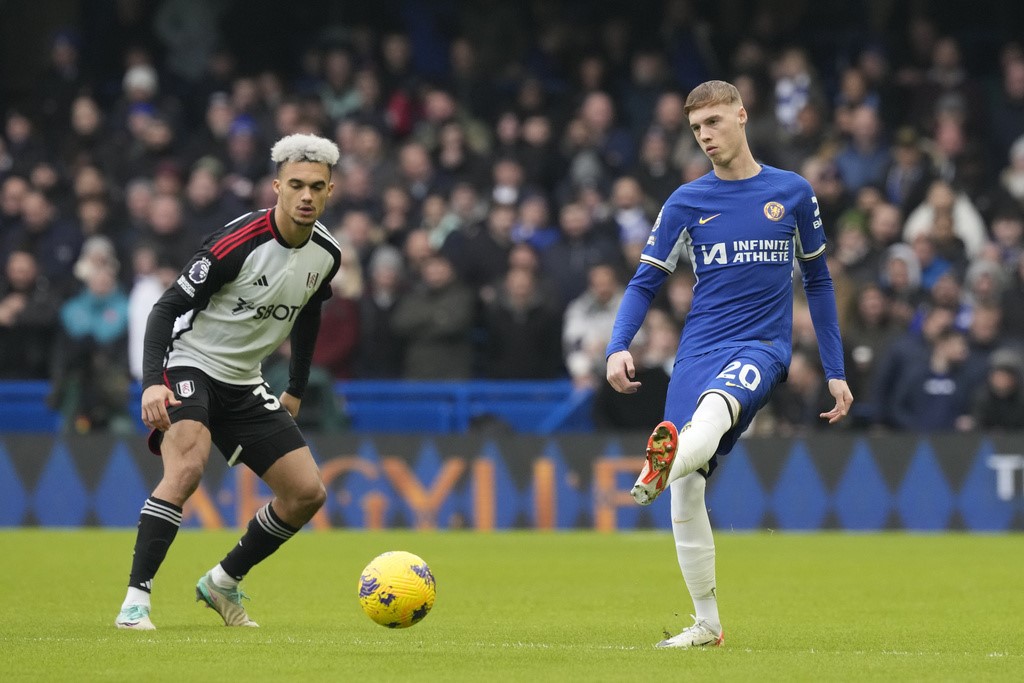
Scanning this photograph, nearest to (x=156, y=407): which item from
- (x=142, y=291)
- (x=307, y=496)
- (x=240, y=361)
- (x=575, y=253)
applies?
(x=240, y=361)

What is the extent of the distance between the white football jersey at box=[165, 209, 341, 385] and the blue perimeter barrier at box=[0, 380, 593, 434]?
825cm

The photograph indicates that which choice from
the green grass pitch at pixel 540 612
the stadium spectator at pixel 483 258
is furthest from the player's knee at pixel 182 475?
the stadium spectator at pixel 483 258

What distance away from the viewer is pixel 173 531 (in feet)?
27.6

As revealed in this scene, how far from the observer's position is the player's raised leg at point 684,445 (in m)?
6.92

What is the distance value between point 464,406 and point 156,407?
926 cm

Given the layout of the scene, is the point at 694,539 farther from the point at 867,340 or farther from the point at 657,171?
the point at 657,171

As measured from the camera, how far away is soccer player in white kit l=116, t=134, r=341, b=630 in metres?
8.37

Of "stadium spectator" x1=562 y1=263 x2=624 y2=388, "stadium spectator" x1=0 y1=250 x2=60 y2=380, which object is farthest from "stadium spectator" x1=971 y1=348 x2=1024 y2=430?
"stadium spectator" x1=0 y1=250 x2=60 y2=380

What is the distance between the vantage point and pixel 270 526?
8789mm

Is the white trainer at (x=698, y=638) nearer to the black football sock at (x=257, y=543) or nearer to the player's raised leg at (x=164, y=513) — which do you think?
the black football sock at (x=257, y=543)

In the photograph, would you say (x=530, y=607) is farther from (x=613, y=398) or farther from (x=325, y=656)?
(x=613, y=398)

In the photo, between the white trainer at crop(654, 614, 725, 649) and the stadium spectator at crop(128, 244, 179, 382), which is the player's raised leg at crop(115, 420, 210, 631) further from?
the stadium spectator at crop(128, 244, 179, 382)

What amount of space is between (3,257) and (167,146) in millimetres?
2339

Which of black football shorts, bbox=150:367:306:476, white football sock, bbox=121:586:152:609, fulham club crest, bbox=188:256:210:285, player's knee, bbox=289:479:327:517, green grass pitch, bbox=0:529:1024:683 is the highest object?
fulham club crest, bbox=188:256:210:285
